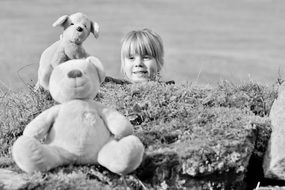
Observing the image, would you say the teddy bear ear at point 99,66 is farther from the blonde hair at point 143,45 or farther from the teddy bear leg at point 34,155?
the blonde hair at point 143,45

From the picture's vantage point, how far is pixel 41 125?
3629 mm

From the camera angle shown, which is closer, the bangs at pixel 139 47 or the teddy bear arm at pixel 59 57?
the teddy bear arm at pixel 59 57

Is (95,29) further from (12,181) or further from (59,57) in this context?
(12,181)

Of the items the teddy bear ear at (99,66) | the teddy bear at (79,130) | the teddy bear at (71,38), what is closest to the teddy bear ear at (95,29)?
the teddy bear at (71,38)

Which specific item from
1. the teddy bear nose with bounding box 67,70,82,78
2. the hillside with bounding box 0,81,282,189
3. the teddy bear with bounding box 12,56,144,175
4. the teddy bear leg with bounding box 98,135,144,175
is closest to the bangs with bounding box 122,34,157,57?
the hillside with bounding box 0,81,282,189

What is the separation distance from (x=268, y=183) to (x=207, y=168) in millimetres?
837

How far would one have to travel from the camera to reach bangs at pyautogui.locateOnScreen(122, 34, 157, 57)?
6141 millimetres

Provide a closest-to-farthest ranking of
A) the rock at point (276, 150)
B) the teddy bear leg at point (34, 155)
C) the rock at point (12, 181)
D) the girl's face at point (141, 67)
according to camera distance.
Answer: the teddy bear leg at point (34, 155)
the rock at point (12, 181)
the rock at point (276, 150)
the girl's face at point (141, 67)

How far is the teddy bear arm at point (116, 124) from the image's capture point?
3626 mm

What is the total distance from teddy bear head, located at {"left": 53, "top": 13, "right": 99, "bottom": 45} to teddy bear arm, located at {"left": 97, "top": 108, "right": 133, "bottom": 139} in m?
1.69

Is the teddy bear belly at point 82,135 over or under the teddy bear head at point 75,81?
under

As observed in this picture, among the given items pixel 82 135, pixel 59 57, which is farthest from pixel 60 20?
pixel 82 135

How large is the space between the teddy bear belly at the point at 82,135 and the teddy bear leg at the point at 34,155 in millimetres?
96

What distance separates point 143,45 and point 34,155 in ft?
9.83
